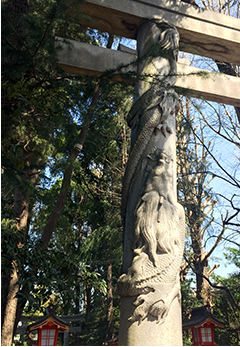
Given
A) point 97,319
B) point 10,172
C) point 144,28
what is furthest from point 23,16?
point 97,319

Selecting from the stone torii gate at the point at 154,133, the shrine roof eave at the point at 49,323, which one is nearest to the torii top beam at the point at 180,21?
the stone torii gate at the point at 154,133

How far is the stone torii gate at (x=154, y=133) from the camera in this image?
266 centimetres

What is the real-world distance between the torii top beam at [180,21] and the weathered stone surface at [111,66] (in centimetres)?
27

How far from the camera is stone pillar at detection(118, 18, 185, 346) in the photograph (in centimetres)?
261

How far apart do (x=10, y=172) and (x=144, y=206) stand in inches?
47.3

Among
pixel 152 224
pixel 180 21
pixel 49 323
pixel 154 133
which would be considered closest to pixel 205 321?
pixel 49 323

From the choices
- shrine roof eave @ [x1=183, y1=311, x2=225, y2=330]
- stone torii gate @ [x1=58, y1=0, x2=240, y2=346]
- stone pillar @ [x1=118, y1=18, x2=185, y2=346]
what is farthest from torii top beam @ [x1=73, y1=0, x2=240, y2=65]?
shrine roof eave @ [x1=183, y1=311, x2=225, y2=330]

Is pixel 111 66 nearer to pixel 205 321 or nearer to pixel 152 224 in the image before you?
pixel 152 224

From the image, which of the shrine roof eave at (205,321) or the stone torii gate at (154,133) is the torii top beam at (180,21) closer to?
the stone torii gate at (154,133)

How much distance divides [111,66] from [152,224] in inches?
83.8

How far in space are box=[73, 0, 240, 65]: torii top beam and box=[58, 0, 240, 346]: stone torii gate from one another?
0.04ft

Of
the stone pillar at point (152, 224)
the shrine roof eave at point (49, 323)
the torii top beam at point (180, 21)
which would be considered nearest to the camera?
the stone pillar at point (152, 224)

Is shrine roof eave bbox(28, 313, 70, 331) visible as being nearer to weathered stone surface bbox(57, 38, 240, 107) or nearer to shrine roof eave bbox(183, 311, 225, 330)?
shrine roof eave bbox(183, 311, 225, 330)

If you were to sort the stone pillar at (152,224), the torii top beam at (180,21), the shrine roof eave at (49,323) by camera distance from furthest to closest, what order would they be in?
1. the shrine roof eave at (49,323)
2. the torii top beam at (180,21)
3. the stone pillar at (152,224)
